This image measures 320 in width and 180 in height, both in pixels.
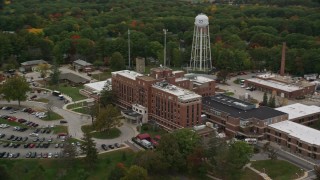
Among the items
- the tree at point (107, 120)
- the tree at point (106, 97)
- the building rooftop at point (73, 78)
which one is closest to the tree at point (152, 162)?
the tree at point (107, 120)

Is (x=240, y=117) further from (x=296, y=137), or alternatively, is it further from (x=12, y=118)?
(x=12, y=118)

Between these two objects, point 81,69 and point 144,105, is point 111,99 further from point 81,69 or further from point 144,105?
point 81,69

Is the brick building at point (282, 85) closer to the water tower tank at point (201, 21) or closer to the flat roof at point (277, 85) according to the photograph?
the flat roof at point (277, 85)

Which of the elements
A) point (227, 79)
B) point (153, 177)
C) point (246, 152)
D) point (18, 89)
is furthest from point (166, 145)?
point (227, 79)

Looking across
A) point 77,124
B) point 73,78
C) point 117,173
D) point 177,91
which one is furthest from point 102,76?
point 117,173

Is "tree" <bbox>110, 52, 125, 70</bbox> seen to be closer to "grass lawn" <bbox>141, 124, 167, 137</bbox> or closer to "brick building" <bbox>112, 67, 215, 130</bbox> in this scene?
"brick building" <bbox>112, 67, 215, 130</bbox>

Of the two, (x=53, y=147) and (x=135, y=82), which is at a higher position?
(x=135, y=82)
